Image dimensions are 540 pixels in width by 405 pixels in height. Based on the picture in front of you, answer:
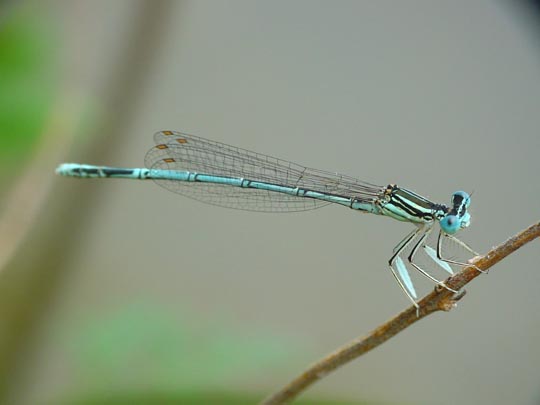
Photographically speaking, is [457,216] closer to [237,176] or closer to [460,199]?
[460,199]

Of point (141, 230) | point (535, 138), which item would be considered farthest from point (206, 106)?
point (535, 138)

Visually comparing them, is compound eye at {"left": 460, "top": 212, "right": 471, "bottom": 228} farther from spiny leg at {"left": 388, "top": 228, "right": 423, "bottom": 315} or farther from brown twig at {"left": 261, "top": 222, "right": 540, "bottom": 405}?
brown twig at {"left": 261, "top": 222, "right": 540, "bottom": 405}

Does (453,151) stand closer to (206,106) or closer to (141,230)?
(206,106)

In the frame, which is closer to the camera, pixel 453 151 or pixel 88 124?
pixel 88 124

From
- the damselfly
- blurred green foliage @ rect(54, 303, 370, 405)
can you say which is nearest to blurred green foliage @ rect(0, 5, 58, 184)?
the damselfly

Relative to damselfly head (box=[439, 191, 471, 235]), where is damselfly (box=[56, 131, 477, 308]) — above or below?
above

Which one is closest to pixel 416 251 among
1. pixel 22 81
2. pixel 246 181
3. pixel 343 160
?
pixel 246 181
